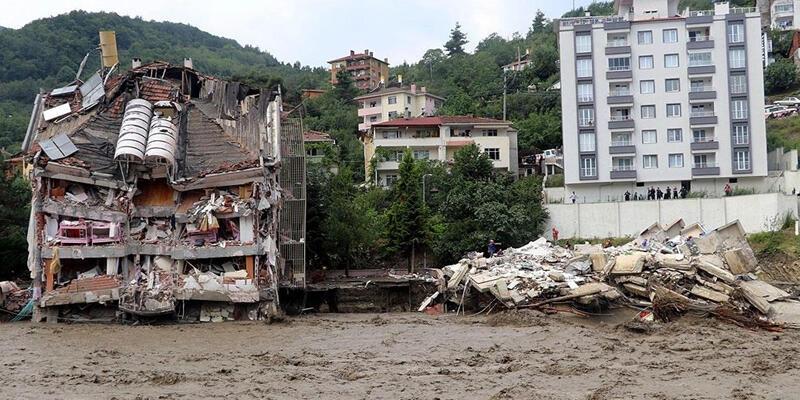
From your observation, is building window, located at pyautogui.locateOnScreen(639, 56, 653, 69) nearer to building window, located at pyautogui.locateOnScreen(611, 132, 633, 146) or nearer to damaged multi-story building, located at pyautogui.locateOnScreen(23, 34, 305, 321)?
building window, located at pyautogui.locateOnScreen(611, 132, 633, 146)

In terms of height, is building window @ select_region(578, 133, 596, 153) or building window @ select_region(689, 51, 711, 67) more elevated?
building window @ select_region(689, 51, 711, 67)

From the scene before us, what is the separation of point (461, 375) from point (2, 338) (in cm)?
1737

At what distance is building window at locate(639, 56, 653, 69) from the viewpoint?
60.0 metres

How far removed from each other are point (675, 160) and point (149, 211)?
40.4 m

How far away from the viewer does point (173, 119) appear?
35844mm

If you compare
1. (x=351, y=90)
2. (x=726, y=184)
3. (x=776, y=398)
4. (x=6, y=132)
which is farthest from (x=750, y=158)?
(x=6, y=132)

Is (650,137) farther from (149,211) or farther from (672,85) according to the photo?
(149,211)

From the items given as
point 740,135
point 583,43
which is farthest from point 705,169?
point 583,43

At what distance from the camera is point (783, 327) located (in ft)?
95.5

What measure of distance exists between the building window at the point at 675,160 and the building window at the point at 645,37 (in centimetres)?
893

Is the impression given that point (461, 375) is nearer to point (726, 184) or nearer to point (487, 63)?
point (726, 184)

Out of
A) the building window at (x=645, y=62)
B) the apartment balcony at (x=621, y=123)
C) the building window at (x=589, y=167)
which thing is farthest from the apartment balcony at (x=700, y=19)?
the building window at (x=589, y=167)

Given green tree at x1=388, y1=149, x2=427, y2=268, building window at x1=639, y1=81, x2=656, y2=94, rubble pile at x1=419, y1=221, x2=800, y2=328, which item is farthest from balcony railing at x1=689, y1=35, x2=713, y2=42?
rubble pile at x1=419, y1=221, x2=800, y2=328

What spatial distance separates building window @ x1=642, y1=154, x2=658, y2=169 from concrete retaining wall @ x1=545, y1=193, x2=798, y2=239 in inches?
366
